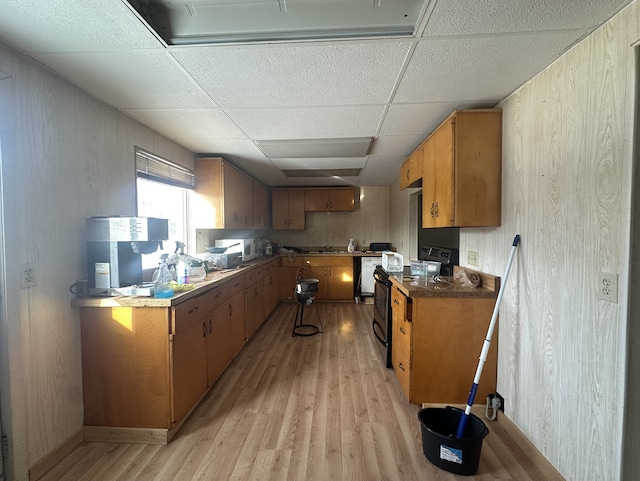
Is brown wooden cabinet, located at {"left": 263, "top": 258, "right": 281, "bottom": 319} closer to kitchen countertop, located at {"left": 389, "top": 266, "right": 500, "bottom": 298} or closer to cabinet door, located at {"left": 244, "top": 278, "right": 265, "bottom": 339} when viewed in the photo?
cabinet door, located at {"left": 244, "top": 278, "right": 265, "bottom": 339}

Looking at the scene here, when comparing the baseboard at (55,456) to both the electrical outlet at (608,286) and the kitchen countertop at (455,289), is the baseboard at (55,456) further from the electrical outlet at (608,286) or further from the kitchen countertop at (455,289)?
the electrical outlet at (608,286)

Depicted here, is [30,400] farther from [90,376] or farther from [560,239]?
[560,239]

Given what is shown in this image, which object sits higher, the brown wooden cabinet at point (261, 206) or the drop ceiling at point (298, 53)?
the drop ceiling at point (298, 53)

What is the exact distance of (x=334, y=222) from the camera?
5.68m

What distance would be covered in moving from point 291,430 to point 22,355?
155cm

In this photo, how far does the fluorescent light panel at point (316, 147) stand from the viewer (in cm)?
267

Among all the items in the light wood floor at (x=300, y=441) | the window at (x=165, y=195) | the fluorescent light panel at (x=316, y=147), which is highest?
the fluorescent light panel at (x=316, y=147)

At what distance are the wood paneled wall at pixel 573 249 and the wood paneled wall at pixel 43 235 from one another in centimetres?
274

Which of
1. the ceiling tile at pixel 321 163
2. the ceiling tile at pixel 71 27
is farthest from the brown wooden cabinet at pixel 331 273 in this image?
the ceiling tile at pixel 71 27

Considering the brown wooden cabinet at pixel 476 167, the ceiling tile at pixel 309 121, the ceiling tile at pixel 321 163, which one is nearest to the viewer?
the brown wooden cabinet at pixel 476 167

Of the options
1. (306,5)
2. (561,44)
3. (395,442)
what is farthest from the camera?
(395,442)

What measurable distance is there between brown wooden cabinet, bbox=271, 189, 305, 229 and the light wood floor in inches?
125

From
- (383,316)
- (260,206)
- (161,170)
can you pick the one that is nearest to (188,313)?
(161,170)

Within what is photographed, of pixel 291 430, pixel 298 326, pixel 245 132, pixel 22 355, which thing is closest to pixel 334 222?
pixel 298 326
